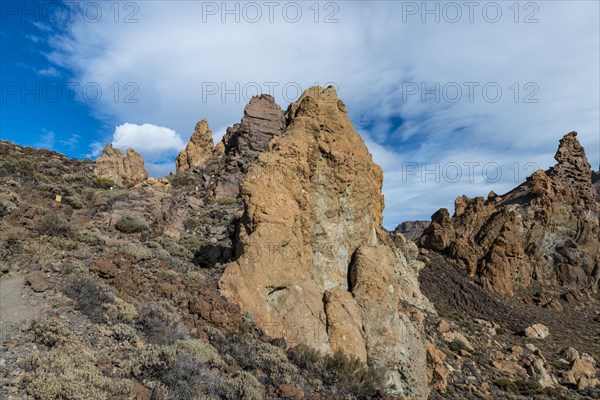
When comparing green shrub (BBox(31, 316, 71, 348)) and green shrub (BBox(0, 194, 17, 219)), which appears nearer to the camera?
green shrub (BBox(31, 316, 71, 348))

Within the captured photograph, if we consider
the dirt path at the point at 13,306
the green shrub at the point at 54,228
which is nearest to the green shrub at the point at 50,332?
the dirt path at the point at 13,306

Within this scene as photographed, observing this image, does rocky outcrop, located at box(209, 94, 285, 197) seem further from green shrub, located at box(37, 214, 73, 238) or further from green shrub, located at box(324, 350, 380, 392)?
green shrub, located at box(324, 350, 380, 392)

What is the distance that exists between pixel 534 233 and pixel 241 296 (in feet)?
204

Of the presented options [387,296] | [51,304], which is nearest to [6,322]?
[51,304]

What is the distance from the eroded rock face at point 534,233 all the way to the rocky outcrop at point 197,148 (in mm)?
35060

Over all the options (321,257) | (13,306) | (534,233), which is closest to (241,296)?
(321,257)

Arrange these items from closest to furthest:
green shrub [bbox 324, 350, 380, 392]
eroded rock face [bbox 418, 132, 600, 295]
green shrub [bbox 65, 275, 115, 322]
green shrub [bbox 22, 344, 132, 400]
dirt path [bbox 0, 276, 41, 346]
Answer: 1. green shrub [bbox 22, 344, 132, 400]
2. dirt path [bbox 0, 276, 41, 346]
3. green shrub [bbox 65, 275, 115, 322]
4. green shrub [bbox 324, 350, 380, 392]
5. eroded rock face [bbox 418, 132, 600, 295]

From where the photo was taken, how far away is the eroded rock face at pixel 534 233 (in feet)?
175

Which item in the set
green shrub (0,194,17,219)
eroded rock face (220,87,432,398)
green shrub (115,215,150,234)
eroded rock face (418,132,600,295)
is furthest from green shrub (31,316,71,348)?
eroded rock face (418,132,600,295)

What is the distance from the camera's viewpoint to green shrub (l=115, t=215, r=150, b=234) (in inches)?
662

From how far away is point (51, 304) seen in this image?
9078mm

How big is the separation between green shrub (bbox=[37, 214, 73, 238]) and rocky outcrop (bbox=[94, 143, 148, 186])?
22.9m

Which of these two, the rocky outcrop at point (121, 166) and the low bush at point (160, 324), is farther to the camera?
the rocky outcrop at point (121, 166)

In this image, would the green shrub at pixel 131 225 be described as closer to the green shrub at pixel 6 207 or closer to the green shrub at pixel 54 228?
the green shrub at pixel 54 228
